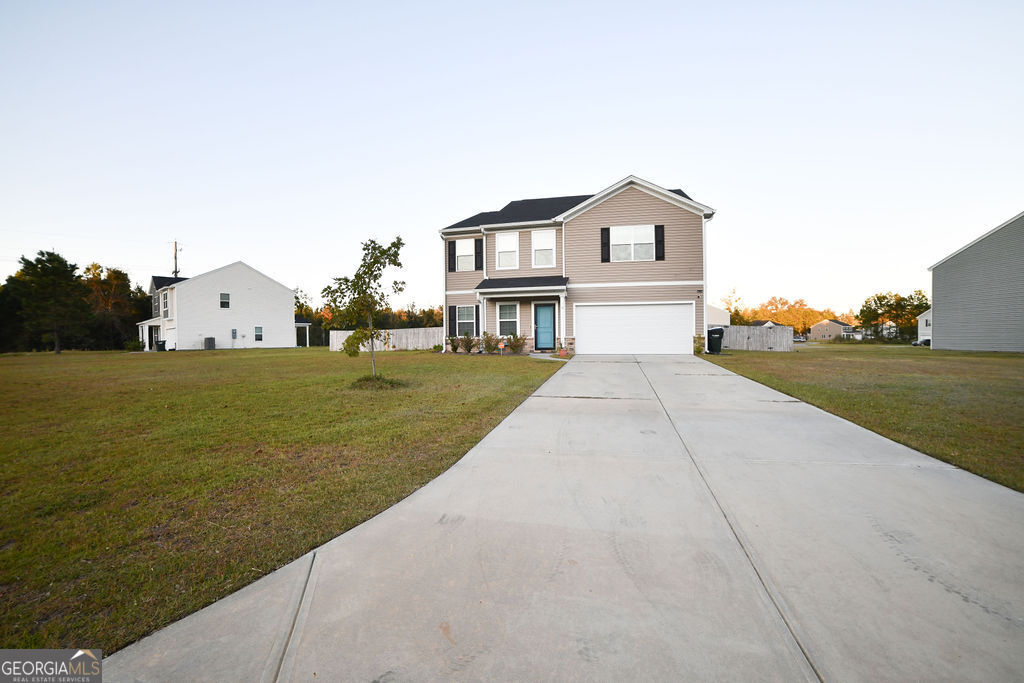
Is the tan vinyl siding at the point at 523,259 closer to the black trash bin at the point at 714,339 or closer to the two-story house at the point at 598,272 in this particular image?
the two-story house at the point at 598,272

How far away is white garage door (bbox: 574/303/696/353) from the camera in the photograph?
54.8ft

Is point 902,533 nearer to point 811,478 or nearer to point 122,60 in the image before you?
point 811,478

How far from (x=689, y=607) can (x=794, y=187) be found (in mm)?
21802

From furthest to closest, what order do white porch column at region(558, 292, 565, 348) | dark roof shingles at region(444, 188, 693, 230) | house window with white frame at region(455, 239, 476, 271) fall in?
house window with white frame at region(455, 239, 476, 271) → dark roof shingles at region(444, 188, 693, 230) → white porch column at region(558, 292, 565, 348)

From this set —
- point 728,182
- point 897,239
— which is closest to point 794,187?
point 728,182

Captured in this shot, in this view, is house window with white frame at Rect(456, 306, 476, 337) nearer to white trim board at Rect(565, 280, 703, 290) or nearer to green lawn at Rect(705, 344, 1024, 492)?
white trim board at Rect(565, 280, 703, 290)

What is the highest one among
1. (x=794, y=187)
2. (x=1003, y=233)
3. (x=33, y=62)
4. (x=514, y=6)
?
(x=514, y=6)

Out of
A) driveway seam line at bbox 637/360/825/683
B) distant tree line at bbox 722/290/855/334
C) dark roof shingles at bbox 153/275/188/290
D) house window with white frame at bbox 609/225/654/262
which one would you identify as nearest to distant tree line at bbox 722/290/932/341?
distant tree line at bbox 722/290/855/334

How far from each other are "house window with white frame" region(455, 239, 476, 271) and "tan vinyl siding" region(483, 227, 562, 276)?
29.3 inches

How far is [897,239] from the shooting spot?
73.9 feet

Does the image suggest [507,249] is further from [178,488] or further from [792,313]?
[792,313]

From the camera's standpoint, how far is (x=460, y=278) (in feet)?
63.0

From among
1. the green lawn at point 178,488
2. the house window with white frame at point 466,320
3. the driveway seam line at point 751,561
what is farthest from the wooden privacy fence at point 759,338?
the driveway seam line at point 751,561

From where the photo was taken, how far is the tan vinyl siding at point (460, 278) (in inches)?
745
